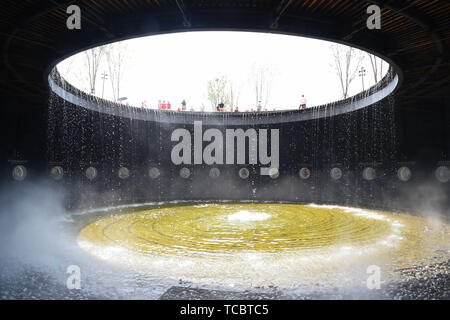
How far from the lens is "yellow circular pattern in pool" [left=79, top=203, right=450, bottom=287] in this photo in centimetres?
700

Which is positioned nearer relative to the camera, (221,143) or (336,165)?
(336,165)

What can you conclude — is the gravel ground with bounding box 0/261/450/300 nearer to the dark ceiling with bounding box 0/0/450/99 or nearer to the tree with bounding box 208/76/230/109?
the dark ceiling with bounding box 0/0/450/99

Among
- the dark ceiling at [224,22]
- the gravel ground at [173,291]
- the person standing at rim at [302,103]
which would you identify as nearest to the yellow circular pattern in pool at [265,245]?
the gravel ground at [173,291]

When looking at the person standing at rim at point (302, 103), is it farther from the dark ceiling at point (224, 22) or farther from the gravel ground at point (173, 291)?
the gravel ground at point (173, 291)

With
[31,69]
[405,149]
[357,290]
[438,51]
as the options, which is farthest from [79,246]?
[405,149]

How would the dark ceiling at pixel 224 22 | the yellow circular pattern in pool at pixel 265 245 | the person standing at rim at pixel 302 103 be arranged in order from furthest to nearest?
the person standing at rim at pixel 302 103, the dark ceiling at pixel 224 22, the yellow circular pattern in pool at pixel 265 245

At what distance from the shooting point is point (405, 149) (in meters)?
17.4

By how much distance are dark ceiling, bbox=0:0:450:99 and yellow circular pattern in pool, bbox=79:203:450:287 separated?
6.57m

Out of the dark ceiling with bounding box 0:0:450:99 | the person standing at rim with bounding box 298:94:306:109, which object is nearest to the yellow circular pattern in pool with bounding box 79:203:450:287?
the dark ceiling with bounding box 0:0:450:99

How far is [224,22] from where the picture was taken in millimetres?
8633

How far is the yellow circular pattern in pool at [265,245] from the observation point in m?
7.00

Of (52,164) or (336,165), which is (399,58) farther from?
(52,164)

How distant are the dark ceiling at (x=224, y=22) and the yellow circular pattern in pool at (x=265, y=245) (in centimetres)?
657
